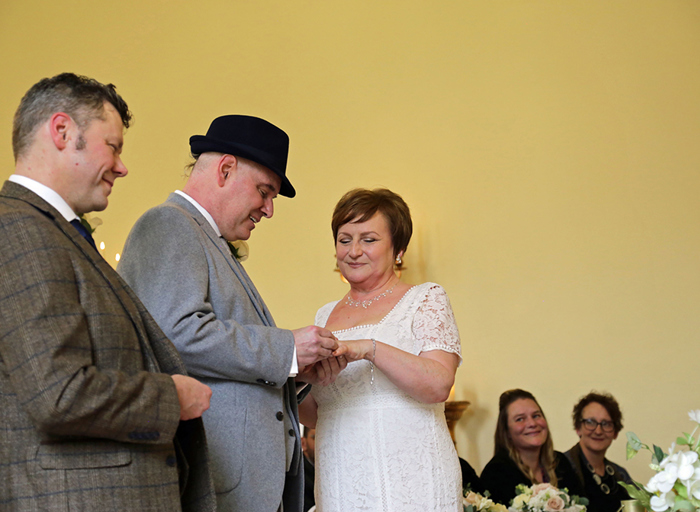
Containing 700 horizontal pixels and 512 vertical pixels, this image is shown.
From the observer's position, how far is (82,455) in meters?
1.36

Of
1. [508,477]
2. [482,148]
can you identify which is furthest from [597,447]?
[482,148]

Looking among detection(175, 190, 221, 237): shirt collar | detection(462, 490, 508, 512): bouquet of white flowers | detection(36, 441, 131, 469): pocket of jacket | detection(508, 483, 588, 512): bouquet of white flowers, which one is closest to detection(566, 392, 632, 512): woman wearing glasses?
detection(508, 483, 588, 512): bouquet of white flowers

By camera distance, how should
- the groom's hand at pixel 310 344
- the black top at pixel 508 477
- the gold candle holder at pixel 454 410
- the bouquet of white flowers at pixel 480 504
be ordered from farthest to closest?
the gold candle holder at pixel 454 410 → the black top at pixel 508 477 → the bouquet of white flowers at pixel 480 504 → the groom's hand at pixel 310 344

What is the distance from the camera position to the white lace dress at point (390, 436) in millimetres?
2443

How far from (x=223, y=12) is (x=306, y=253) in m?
2.33

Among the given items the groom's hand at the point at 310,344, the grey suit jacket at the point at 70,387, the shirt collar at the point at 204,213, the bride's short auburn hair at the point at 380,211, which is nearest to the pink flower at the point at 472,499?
the bride's short auburn hair at the point at 380,211

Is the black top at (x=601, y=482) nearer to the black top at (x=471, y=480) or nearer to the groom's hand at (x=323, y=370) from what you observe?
the black top at (x=471, y=480)

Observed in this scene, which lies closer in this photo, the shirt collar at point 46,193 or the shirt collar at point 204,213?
the shirt collar at point 46,193

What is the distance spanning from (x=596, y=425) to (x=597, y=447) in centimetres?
14

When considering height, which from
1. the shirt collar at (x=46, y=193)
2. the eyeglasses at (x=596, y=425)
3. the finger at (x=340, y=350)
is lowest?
the eyeglasses at (x=596, y=425)

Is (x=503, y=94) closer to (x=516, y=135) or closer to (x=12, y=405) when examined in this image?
(x=516, y=135)

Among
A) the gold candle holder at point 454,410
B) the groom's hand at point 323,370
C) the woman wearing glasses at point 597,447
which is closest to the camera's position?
the groom's hand at point 323,370

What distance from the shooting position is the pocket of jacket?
4.36 feet

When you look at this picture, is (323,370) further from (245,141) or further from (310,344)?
(245,141)
